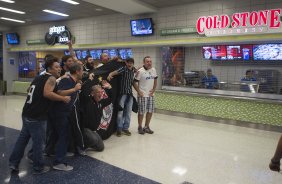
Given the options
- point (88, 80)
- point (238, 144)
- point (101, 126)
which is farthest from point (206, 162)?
point (88, 80)

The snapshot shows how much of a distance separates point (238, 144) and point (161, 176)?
2154 millimetres

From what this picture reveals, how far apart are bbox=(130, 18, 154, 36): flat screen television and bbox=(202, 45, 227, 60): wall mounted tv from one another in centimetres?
175

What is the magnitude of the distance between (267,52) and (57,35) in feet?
25.9

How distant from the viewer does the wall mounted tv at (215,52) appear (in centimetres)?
734

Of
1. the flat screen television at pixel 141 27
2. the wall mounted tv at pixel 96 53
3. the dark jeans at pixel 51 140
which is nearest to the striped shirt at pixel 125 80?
the dark jeans at pixel 51 140

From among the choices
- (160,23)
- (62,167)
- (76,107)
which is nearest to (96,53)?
(160,23)

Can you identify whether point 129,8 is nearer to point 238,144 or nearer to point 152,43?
point 152,43

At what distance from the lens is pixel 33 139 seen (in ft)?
10.0

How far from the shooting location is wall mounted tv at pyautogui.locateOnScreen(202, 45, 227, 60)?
24.1 feet

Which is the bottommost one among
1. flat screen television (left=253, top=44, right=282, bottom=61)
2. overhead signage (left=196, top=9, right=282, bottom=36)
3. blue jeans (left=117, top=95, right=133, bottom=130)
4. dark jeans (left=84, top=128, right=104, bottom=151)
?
dark jeans (left=84, top=128, right=104, bottom=151)

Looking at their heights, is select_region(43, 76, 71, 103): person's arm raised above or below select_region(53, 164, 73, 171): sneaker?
above

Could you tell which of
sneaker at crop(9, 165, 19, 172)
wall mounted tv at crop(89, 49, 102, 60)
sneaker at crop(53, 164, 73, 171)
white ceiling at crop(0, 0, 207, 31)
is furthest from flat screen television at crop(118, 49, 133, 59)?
sneaker at crop(9, 165, 19, 172)

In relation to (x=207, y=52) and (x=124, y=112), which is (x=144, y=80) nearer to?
(x=124, y=112)

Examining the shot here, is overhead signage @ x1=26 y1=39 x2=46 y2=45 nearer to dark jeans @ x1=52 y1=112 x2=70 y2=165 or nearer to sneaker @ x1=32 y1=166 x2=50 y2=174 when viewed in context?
dark jeans @ x1=52 y1=112 x2=70 y2=165
